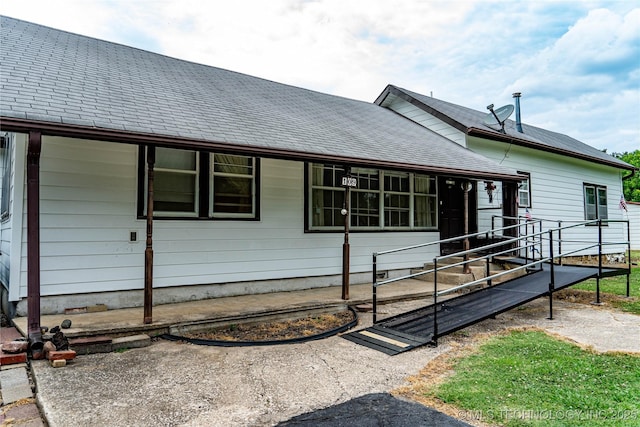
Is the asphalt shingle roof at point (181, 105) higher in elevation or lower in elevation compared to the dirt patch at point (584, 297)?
higher

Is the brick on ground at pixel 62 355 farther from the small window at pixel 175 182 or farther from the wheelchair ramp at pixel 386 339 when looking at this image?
the wheelchair ramp at pixel 386 339

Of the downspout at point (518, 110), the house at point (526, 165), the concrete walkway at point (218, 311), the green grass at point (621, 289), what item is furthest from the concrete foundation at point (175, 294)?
the downspout at point (518, 110)

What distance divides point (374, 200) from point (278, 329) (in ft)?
14.4

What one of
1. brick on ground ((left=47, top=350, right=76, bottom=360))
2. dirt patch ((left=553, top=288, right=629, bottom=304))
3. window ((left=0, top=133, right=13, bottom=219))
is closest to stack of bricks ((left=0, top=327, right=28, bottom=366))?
brick on ground ((left=47, top=350, right=76, bottom=360))

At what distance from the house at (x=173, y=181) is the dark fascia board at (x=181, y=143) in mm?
16

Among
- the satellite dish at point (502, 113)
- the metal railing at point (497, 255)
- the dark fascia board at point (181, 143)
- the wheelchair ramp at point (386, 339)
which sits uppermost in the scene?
the satellite dish at point (502, 113)

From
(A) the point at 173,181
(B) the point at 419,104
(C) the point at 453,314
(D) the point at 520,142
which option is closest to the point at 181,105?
(A) the point at 173,181

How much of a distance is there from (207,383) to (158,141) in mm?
2879

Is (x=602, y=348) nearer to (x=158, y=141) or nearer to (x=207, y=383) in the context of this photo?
(x=207, y=383)

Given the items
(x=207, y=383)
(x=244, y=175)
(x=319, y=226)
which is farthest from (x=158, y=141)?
(x=319, y=226)

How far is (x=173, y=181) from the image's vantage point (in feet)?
20.5

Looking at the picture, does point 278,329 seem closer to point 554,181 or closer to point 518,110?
point 554,181

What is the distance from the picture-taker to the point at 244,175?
686cm

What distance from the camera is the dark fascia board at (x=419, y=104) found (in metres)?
10.4
